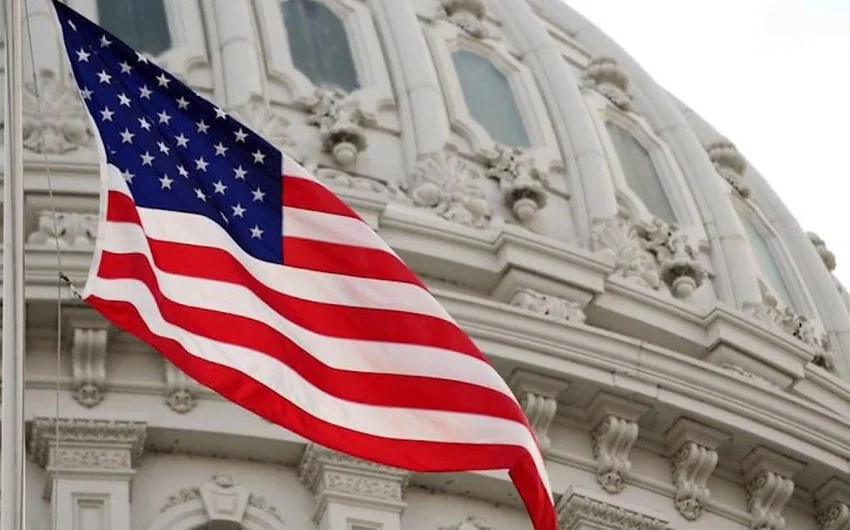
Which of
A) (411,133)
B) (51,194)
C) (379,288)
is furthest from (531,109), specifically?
(379,288)

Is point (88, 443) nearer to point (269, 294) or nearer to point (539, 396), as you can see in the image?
point (539, 396)

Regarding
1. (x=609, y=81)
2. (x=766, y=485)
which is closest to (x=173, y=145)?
(x=766, y=485)

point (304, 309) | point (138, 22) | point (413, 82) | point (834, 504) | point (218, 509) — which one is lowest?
point (304, 309)

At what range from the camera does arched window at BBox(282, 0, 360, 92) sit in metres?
31.6

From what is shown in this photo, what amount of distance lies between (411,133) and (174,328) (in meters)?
12.7

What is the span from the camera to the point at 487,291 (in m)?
28.9

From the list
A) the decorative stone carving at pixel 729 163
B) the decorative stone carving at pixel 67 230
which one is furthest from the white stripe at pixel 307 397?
the decorative stone carving at pixel 729 163

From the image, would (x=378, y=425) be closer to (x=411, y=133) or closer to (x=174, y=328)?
(x=174, y=328)

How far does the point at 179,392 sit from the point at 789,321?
335 inches

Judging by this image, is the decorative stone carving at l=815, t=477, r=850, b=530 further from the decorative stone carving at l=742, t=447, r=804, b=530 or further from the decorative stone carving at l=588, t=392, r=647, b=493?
the decorative stone carving at l=588, t=392, r=647, b=493

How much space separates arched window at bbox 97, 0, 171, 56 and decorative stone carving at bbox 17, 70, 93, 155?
2215 millimetres

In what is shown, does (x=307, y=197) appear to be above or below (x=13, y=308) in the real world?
above

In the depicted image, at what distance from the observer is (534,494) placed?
61.8 feet

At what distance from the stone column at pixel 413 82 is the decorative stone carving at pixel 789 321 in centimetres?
365
